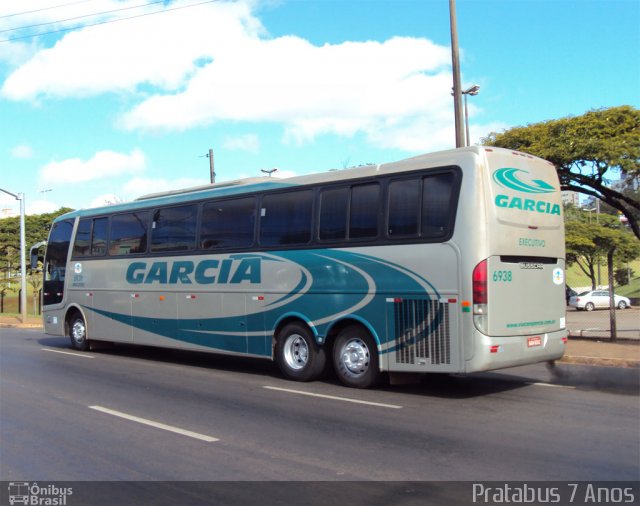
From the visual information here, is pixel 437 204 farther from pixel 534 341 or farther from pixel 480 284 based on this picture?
pixel 534 341

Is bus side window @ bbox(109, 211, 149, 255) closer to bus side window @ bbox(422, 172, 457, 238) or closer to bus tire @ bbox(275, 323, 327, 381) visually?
bus tire @ bbox(275, 323, 327, 381)

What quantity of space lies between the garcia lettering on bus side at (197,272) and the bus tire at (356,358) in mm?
2176

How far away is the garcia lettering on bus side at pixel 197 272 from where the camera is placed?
11.7 metres

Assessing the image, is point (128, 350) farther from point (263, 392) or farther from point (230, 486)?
point (230, 486)

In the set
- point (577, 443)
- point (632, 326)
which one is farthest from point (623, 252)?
point (577, 443)

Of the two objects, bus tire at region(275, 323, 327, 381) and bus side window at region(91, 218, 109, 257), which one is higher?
bus side window at region(91, 218, 109, 257)

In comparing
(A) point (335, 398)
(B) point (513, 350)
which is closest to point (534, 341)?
(B) point (513, 350)

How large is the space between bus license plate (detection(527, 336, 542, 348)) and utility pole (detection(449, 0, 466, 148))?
643 centimetres

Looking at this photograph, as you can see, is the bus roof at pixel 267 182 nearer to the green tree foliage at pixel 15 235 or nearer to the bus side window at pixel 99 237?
the bus side window at pixel 99 237

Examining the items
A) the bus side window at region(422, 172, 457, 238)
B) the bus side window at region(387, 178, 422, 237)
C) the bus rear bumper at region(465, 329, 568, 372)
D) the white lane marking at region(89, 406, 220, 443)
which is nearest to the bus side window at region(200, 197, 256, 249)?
the bus side window at region(387, 178, 422, 237)

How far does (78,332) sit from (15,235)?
101 ft

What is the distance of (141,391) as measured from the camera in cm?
1011

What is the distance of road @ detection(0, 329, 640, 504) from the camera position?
586 cm

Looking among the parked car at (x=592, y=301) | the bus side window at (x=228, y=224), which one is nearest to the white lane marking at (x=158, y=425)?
the bus side window at (x=228, y=224)
